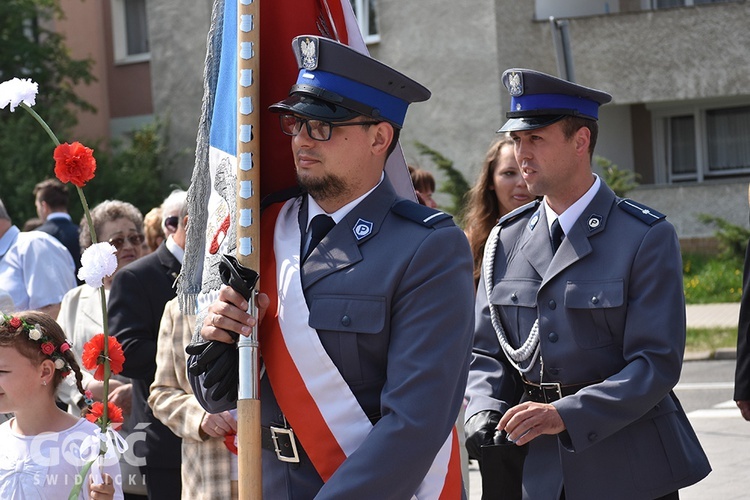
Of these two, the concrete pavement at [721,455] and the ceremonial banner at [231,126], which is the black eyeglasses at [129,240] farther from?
the ceremonial banner at [231,126]

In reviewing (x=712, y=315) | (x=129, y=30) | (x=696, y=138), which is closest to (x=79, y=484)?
(x=712, y=315)

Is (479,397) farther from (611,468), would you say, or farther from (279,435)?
(279,435)

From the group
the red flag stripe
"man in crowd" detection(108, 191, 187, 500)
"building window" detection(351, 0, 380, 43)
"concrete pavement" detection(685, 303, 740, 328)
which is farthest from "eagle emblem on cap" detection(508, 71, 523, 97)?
"building window" detection(351, 0, 380, 43)

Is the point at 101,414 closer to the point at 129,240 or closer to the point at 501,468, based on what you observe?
the point at 501,468

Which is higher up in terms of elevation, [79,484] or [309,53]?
[309,53]

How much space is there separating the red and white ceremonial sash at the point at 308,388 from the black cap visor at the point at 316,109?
353 millimetres

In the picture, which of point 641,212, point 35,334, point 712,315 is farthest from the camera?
point 712,315

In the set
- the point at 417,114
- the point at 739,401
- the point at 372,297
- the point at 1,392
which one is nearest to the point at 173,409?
the point at 1,392

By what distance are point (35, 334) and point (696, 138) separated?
20.0 m

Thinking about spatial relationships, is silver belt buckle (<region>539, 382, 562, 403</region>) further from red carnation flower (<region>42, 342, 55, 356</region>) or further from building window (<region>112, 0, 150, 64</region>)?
building window (<region>112, 0, 150, 64</region>)

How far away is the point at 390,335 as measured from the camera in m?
3.05

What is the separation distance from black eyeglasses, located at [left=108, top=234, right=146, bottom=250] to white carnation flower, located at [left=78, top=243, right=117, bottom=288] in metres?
3.26

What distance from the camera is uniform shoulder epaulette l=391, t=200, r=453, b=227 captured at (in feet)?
10.3

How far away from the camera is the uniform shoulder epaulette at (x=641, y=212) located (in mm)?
3904
